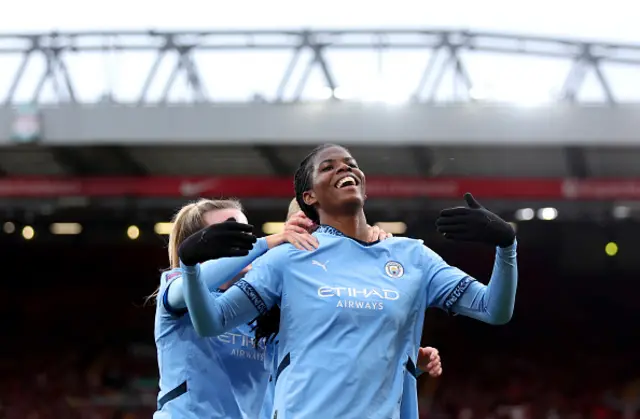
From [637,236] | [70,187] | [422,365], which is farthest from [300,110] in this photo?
[422,365]

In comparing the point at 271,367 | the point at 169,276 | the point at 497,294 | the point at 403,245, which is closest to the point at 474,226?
the point at 497,294

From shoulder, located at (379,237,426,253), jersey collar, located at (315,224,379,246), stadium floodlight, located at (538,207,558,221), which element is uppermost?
stadium floodlight, located at (538,207,558,221)

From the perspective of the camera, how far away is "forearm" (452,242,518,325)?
2.69 m

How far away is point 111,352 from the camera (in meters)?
16.8

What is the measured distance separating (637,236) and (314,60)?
26.5 feet

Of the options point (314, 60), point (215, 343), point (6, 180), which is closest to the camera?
point (215, 343)

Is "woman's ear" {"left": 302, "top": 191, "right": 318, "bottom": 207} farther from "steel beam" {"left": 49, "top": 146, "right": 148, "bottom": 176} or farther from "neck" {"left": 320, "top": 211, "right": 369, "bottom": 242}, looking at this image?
"steel beam" {"left": 49, "top": 146, "right": 148, "bottom": 176}

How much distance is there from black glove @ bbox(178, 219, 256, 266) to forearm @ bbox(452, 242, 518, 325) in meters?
0.67

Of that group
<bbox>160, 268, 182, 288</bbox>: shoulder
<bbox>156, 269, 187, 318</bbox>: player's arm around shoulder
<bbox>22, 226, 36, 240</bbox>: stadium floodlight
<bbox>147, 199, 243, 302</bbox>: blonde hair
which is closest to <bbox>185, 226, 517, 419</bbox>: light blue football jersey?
<bbox>156, 269, 187, 318</bbox>: player's arm around shoulder

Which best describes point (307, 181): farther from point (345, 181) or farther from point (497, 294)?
point (497, 294)

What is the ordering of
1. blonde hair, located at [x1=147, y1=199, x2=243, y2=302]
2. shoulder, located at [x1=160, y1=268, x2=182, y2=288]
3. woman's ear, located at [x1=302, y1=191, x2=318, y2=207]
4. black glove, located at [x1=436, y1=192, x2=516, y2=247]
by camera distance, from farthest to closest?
1. blonde hair, located at [x1=147, y1=199, x2=243, y2=302]
2. shoulder, located at [x1=160, y1=268, x2=182, y2=288]
3. woman's ear, located at [x1=302, y1=191, x2=318, y2=207]
4. black glove, located at [x1=436, y1=192, x2=516, y2=247]

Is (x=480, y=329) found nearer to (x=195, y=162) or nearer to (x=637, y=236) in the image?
(x=637, y=236)

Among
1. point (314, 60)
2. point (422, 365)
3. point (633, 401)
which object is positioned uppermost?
point (314, 60)

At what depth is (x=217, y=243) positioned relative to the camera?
261 cm
